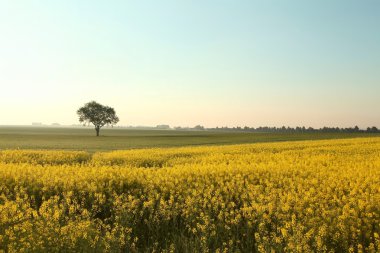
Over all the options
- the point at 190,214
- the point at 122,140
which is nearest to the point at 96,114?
the point at 122,140

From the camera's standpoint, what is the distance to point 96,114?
4055 inches

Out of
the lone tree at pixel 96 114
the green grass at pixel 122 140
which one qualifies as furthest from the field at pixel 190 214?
the lone tree at pixel 96 114

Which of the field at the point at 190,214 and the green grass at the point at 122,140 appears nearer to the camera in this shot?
the field at the point at 190,214

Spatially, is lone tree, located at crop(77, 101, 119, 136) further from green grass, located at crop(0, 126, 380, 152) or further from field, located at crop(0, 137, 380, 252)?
field, located at crop(0, 137, 380, 252)

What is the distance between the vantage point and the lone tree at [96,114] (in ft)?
336

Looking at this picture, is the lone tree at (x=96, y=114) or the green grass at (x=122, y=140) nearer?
the green grass at (x=122, y=140)

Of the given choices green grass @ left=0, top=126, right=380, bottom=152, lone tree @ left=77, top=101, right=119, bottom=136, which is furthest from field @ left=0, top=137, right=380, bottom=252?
lone tree @ left=77, top=101, right=119, bottom=136

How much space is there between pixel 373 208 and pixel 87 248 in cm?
676

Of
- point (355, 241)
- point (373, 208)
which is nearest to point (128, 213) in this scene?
point (355, 241)

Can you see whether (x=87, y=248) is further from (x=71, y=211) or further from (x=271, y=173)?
(x=271, y=173)

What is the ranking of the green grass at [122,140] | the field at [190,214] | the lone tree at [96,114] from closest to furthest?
the field at [190,214] < the green grass at [122,140] < the lone tree at [96,114]

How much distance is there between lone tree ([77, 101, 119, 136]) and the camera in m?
102

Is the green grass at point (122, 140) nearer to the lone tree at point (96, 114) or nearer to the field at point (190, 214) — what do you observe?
the lone tree at point (96, 114)

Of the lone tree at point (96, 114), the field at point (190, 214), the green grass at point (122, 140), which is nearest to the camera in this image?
the field at point (190, 214)
